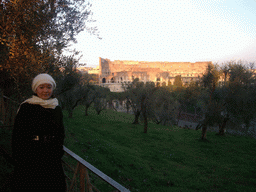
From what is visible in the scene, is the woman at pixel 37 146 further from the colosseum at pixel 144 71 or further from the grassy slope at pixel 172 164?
the colosseum at pixel 144 71

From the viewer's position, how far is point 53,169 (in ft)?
5.21

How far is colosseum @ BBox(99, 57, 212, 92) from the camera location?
68.8 meters

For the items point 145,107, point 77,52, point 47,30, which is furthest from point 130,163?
point 145,107

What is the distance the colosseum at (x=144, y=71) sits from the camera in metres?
68.8

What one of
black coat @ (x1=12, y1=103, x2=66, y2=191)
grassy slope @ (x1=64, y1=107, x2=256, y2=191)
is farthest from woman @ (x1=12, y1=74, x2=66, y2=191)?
grassy slope @ (x1=64, y1=107, x2=256, y2=191)

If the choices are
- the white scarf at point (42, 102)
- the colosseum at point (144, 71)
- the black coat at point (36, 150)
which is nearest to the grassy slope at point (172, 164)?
the black coat at point (36, 150)

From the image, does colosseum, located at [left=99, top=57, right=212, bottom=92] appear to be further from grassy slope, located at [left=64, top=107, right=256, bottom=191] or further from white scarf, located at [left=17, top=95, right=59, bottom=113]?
white scarf, located at [left=17, top=95, right=59, bottom=113]

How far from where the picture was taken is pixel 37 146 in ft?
4.98

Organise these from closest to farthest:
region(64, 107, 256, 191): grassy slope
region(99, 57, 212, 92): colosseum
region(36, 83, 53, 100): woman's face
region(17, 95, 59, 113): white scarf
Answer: region(17, 95, 59, 113): white scarf
region(36, 83, 53, 100): woman's face
region(64, 107, 256, 191): grassy slope
region(99, 57, 212, 92): colosseum

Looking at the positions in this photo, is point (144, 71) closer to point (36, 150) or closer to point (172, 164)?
point (172, 164)

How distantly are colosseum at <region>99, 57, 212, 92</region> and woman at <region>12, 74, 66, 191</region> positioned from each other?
190 ft

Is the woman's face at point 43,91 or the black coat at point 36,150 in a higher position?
the woman's face at point 43,91

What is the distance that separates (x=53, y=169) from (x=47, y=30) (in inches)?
192

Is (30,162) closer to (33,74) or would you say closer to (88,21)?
(33,74)
